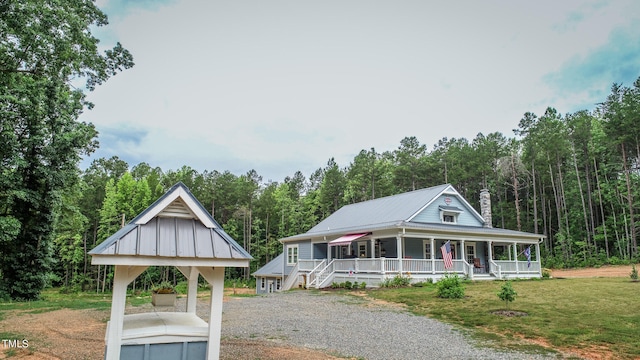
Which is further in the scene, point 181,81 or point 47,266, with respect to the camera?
point 181,81

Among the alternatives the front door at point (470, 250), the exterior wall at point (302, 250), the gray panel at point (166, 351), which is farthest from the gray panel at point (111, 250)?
the front door at point (470, 250)

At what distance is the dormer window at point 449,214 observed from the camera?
2339 cm

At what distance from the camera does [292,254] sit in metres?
28.1

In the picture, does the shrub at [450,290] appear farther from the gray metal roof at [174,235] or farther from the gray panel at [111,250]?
the gray panel at [111,250]

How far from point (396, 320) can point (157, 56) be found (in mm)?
13700

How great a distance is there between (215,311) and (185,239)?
0.93m

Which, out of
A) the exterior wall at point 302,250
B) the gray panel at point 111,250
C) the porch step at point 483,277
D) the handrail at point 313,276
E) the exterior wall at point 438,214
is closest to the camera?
the gray panel at point 111,250

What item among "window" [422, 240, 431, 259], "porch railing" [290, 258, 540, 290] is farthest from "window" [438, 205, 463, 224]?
"porch railing" [290, 258, 540, 290]

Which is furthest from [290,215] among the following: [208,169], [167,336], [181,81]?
[167,336]

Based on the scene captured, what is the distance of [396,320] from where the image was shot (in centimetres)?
1045

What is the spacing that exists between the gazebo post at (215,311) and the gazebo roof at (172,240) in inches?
10.8

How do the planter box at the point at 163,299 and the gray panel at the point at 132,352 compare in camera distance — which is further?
the planter box at the point at 163,299

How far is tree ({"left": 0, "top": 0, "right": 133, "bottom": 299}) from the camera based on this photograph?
1005 centimetres

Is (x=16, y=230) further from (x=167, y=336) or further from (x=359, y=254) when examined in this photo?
(x=359, y=254)
